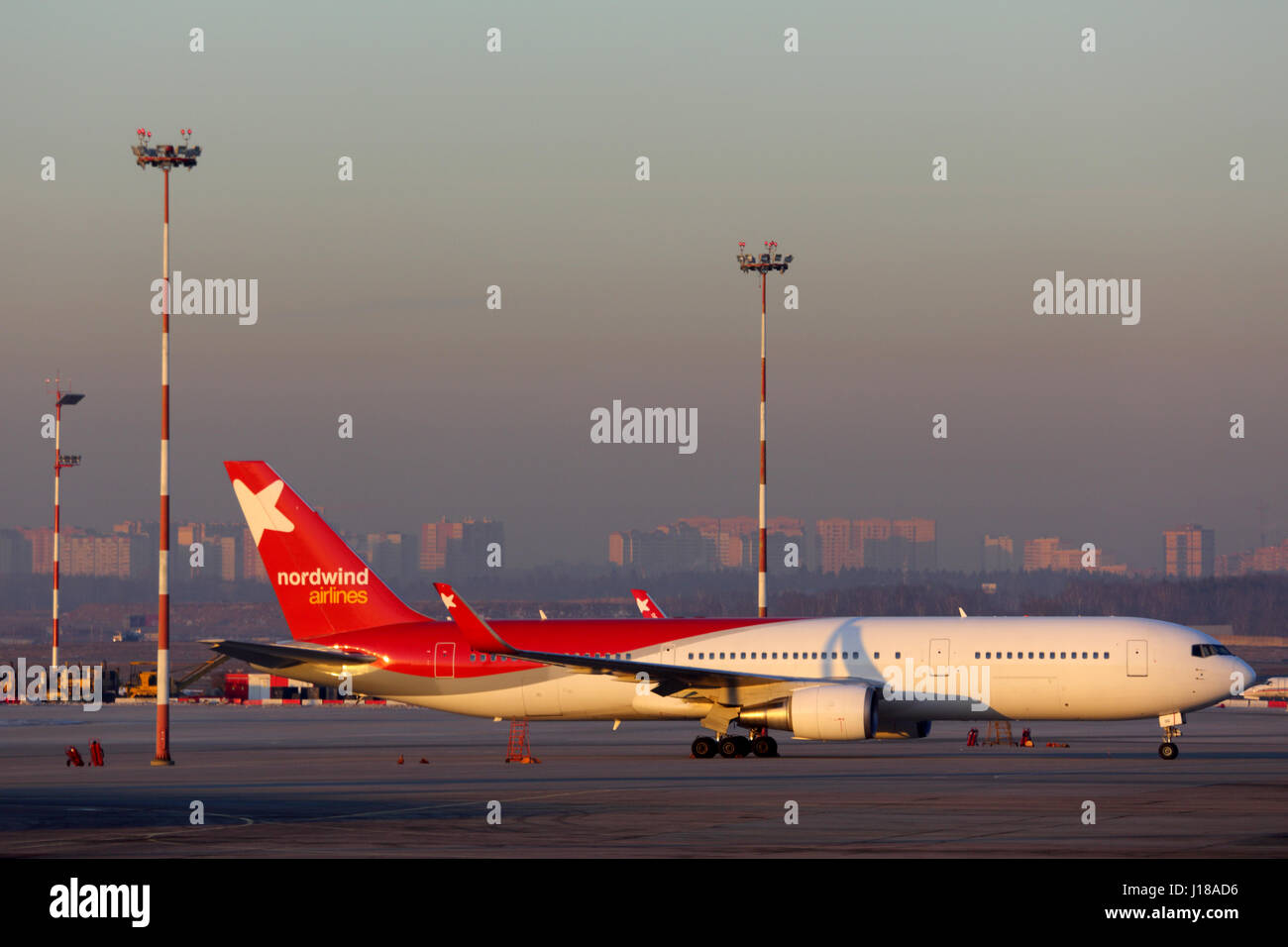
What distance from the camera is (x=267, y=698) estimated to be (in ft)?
Result: 363

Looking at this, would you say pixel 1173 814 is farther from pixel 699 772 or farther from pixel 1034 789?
pixel 699 772

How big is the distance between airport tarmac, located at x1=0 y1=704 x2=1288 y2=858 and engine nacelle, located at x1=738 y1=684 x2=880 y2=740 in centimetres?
83

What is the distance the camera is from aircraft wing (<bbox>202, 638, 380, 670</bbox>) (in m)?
47.6

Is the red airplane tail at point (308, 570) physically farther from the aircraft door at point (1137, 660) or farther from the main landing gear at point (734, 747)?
the aircraft door at point (1137, 660)

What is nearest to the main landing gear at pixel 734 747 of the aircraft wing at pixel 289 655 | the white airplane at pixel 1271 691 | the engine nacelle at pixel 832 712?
the engine nacelle at pixel 832 712

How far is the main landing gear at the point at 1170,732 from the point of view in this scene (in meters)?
44.7

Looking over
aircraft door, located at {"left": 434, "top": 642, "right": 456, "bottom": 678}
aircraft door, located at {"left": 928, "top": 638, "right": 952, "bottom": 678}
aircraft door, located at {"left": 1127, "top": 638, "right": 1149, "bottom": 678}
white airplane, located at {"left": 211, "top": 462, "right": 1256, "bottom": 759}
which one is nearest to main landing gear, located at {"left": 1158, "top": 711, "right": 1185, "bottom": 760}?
white airplane, located at {"left": 211, "top": 462, "right": 1256, "bottom": 759}

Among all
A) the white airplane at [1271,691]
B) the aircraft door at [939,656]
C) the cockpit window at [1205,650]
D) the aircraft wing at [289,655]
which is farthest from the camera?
the white airplane at [1271,691]

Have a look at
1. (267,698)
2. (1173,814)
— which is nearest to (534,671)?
(1173,814)

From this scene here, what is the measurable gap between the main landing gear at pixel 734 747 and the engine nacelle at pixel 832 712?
1478mm

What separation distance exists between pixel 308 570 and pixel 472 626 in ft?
26.8

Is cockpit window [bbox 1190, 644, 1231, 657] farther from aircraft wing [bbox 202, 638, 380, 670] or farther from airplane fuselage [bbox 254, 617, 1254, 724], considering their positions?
aircraft wing [bbox 202, 638, 380, 670]

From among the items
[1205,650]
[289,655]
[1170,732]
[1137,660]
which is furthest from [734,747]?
[289,655]
